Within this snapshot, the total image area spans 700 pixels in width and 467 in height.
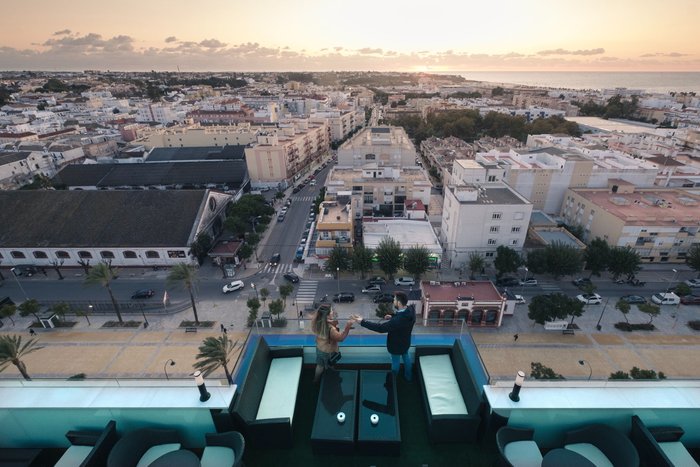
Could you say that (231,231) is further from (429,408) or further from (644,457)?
(644,457)

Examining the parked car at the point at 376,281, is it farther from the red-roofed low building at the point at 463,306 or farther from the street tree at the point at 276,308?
the street tree at the point at 276,308

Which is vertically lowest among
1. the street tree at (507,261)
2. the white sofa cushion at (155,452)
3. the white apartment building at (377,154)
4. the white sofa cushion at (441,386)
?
the street tree at (507,261)

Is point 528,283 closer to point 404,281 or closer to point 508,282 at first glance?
point 508,282

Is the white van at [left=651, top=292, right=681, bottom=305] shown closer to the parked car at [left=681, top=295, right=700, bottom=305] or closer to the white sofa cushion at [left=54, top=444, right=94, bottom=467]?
the parked car at [left=681, top=295, right=700, bottom=305]

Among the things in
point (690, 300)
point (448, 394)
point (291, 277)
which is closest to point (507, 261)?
point (690, 300)

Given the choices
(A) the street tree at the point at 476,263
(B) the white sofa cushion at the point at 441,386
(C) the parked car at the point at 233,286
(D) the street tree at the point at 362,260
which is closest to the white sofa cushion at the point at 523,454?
(B) the white sofa cushion at the point at 441,386

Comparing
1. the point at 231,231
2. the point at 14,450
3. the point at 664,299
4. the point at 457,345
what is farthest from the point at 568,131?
the point at 14,450

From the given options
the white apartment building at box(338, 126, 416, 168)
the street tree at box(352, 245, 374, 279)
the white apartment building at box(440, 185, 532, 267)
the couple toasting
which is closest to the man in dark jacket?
the couple toasting
